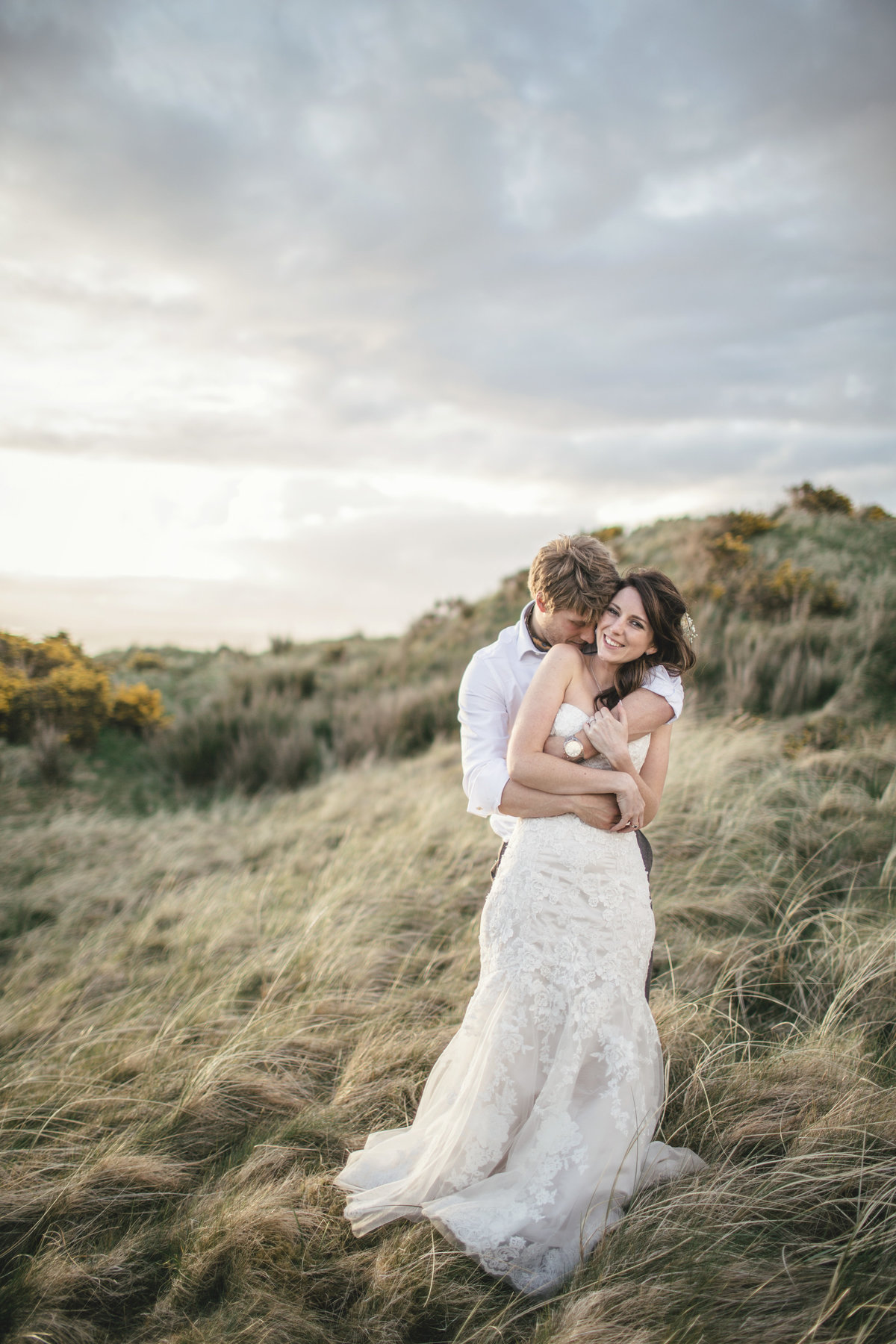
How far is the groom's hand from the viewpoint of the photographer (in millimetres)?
2459

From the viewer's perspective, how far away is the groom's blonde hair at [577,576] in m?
2.53

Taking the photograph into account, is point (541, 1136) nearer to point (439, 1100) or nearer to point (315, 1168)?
point (439, 1100)

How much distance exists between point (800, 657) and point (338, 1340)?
324 inches

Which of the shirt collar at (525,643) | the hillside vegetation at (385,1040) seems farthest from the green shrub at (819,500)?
the shirt collar at (525,643)

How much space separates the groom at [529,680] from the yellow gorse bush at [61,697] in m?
7.84

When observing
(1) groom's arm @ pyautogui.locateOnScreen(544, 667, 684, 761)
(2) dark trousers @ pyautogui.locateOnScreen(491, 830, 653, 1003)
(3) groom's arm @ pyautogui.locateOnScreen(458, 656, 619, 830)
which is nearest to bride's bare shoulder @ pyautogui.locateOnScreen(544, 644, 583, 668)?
(1) groom's arm @ pyautogui.locateOnScreen(544, 667, 684, 761)

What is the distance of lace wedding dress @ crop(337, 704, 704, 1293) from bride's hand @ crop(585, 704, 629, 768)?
0.08 metres

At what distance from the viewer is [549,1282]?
2.21 meters

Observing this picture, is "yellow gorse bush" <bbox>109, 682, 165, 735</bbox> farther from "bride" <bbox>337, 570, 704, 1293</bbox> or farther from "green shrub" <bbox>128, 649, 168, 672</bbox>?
"bride" <bbox>337, 570, 704, 1293</bbox>

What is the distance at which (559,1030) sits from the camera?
8.02 ft

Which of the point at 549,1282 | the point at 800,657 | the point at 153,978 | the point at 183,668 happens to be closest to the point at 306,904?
the point at 153,978

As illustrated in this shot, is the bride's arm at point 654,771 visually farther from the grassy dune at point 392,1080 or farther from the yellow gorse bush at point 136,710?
the yellow gorse bush at point 136,710

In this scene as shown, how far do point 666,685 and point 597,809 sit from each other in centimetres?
51

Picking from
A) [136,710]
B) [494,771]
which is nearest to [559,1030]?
[494,771]
